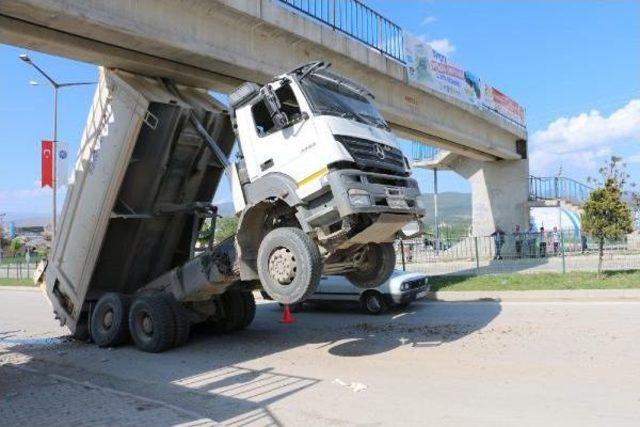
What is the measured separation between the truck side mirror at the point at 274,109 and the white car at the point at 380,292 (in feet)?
18.2

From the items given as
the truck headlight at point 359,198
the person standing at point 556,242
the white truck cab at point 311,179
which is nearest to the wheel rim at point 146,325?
the white truck cab at point 311,179

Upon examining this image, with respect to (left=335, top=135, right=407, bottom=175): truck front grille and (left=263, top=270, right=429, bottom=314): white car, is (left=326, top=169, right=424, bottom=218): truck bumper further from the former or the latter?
(left=263, top=270, right=429, bottom=314): white car

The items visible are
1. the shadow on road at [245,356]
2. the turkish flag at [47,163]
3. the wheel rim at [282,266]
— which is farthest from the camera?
the turkish flag at [47,163]

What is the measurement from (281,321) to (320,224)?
18.5 feet

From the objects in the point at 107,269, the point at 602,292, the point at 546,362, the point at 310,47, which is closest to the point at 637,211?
the point at 602,292

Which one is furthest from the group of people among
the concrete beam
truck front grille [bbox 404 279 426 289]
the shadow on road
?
the shadow on road

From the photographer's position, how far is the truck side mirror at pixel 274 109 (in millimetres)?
7602

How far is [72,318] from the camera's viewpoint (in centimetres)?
1039

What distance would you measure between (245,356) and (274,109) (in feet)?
12.0

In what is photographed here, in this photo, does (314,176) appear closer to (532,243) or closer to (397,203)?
(397,203)

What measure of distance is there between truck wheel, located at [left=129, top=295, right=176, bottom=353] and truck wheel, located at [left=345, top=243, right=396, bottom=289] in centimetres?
286

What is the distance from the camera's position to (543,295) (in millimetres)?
14195

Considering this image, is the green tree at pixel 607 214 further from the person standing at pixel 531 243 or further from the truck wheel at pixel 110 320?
the truck wheel at pixel 110 320

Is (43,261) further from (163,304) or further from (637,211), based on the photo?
(637,211)
